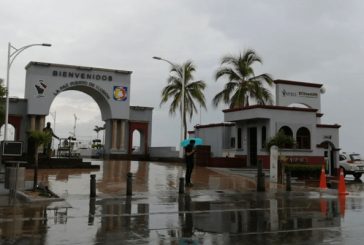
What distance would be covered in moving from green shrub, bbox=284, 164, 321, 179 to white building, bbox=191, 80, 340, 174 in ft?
13.3

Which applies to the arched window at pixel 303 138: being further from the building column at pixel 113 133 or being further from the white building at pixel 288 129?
the building column at pixel 113 133

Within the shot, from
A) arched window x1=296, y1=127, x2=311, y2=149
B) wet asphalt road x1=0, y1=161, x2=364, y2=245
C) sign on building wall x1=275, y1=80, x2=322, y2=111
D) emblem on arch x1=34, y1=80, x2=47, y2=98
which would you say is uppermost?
emblem on arch x1=34, y1=80, x2=47, y2=98

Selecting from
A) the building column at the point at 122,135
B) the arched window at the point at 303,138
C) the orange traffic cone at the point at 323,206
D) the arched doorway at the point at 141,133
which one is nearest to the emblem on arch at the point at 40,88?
the building column at the point at 122,135

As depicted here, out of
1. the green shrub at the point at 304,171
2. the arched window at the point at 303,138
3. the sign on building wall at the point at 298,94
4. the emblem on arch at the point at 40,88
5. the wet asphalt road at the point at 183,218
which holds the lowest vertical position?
the wet asphalt road at the point at 183,218

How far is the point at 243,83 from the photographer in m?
39.7

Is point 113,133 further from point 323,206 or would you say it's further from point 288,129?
point 323,206

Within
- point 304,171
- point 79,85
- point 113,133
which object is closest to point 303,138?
point 304,171

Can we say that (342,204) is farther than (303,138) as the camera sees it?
No

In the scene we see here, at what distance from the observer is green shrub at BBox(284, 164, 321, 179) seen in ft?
83.8

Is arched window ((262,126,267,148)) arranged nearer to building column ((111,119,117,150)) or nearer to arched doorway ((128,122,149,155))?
building column ((111,119,117,150))

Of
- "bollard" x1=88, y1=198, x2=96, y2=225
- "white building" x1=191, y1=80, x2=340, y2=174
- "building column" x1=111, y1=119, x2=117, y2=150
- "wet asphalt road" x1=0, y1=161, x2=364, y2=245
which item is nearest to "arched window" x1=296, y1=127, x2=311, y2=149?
"white building" x1=191, y1=80, x2=340, y2=174

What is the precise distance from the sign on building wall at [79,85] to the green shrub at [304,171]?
21359 millimetres

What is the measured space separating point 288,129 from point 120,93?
57.1ft

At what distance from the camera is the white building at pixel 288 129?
31.1 meters
